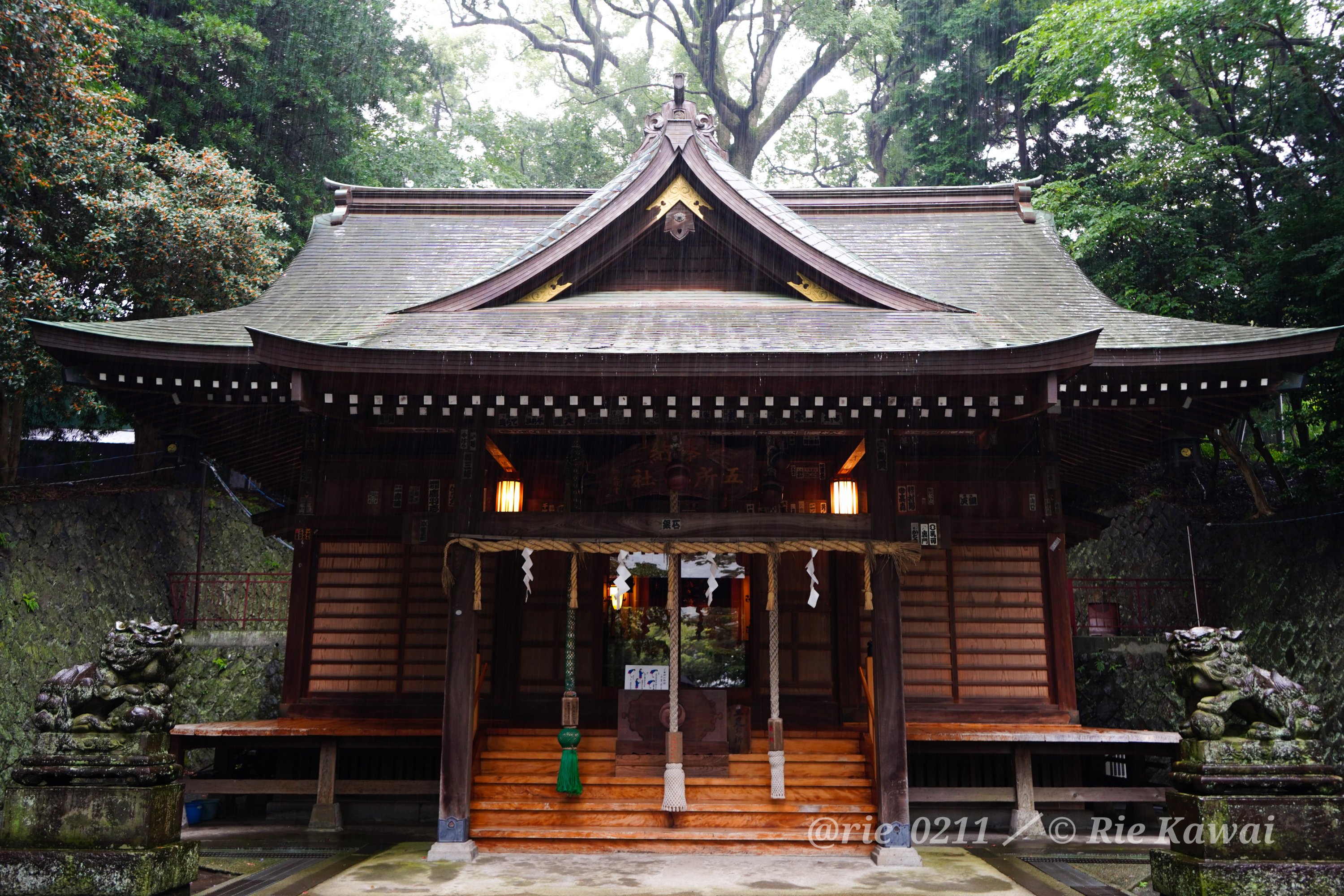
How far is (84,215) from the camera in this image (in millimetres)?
13125

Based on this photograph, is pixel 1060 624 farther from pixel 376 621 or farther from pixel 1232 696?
pixel 376 621

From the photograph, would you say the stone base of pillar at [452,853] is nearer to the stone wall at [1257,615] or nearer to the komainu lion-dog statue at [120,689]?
the komainu lion-dog statue at [120,689]

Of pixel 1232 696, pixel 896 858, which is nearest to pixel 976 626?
pixel 896 858

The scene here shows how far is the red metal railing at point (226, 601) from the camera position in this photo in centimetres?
1462

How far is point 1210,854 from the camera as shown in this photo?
18.8ft

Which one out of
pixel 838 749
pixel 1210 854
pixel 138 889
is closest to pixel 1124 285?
pixel 838 749

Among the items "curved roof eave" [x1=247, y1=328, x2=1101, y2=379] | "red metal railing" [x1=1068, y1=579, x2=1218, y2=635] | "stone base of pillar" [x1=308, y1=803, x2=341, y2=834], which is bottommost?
"stone base of pillar" [x1=308, y1=803, x2=341, y2=834]

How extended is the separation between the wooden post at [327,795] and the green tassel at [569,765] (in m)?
2.72

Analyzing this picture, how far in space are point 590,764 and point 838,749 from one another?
8.05 ft

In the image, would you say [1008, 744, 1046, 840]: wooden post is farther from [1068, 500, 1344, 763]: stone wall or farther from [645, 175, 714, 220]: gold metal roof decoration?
[645, 175, 714, 220]: gold metal roof decoration

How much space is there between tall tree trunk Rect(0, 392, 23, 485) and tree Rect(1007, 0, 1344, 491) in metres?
17.7

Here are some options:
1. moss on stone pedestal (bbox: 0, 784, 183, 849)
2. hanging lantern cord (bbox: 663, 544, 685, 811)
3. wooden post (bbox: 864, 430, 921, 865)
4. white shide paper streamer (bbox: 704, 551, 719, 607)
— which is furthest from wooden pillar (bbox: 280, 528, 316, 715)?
wooden post (bbox: 864, 430, 921, 865)

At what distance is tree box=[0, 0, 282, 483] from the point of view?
11.3 metres

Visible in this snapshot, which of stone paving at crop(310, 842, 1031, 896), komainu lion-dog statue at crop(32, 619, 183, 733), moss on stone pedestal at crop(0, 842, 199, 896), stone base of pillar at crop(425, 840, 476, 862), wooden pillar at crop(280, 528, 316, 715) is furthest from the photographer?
wooden pillar at crop(280, 528, 316, 715)
